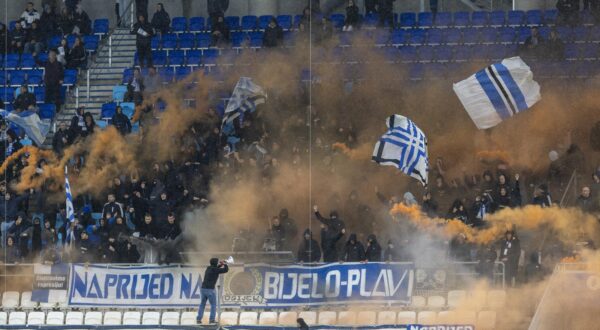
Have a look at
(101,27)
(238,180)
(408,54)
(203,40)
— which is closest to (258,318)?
(238,180)

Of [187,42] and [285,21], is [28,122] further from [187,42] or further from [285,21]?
[285,21]

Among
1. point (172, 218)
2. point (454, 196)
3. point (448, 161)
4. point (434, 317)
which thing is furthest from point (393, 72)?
point (434, 317)

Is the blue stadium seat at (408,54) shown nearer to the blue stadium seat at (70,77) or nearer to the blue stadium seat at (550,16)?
the blue stadium seat at (550,16)

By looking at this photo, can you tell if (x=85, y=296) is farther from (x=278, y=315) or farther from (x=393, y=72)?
(x=393, y=72)

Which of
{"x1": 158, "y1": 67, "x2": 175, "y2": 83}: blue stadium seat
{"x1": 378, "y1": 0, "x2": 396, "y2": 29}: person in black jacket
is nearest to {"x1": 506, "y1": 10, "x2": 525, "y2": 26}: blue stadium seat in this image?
{"x1": 378, "y1": 0, "x2": 396, "y2": 29}: person in black jacket

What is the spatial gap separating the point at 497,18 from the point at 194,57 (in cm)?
639

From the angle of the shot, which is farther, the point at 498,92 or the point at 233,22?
the point at 233,22

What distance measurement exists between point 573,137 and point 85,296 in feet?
33.8

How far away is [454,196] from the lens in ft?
88.8

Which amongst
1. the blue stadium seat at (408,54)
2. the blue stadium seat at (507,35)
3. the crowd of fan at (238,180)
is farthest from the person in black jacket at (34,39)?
the blue stadium seat at (507,35)

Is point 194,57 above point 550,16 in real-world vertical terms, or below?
below

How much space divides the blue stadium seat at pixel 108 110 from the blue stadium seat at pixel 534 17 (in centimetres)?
868

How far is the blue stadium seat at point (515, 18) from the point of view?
31562 millimetres

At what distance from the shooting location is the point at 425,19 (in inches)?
1266
